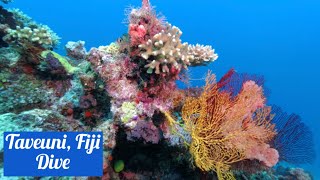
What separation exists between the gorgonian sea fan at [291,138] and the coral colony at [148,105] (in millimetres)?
1004

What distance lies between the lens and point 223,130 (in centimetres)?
477

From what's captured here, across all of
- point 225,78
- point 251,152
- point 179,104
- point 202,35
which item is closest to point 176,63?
point 179,104

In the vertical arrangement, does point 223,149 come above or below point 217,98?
below

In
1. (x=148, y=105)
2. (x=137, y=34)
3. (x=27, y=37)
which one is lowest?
(x=148, y=105)

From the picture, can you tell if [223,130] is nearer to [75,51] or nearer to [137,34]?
[137,34]

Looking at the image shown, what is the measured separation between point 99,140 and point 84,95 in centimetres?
104

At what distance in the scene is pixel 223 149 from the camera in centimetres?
482

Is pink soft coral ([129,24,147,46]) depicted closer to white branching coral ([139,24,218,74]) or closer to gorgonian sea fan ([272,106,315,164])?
white branching coral ([139,24,218,74])

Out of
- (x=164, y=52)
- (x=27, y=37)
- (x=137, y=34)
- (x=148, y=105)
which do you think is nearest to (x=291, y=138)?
(x=148, y=105)

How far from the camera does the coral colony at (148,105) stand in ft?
14.9

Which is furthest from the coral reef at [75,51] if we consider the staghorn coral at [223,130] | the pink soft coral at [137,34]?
the staghorn coral at [223,130]

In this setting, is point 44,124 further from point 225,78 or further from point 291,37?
point 291,37

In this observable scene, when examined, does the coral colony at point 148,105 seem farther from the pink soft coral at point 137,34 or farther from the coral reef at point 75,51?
the coral reef at point 75,51

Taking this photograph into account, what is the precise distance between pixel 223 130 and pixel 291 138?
2.33 metres
